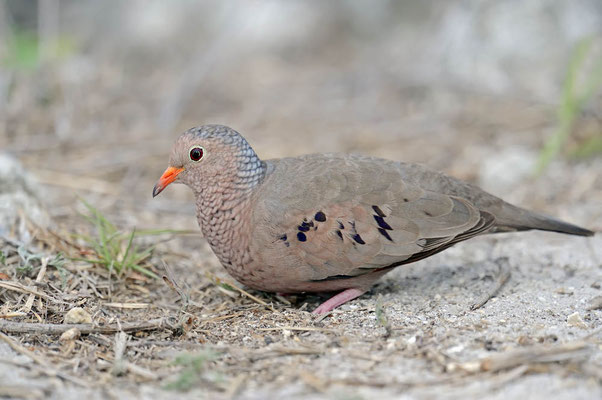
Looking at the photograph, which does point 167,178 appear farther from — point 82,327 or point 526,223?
point 526,223

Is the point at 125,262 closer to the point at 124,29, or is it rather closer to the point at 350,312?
the point at 350,312

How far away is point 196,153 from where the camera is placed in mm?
3727

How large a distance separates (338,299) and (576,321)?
3.99 ft

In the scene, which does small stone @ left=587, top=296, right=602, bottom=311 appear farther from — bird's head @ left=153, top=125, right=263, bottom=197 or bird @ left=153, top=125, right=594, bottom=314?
bird's head @ left=153, top=125, right=263, bottom=197

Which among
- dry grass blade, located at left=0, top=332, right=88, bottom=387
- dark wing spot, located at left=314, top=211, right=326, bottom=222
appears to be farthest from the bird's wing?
dry grass blade, located at left=0, top=332, right=88, bottom=387

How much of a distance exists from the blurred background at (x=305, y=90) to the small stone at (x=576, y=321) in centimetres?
183

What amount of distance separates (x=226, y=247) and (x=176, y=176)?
0.53 meters

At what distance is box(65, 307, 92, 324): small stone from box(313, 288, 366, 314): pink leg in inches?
46.1

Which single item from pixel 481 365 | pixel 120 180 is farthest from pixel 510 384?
pixel 120 180

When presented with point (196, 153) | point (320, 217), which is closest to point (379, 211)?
point (320, 217)

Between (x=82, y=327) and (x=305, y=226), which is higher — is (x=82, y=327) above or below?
below

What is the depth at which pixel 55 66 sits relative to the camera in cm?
688

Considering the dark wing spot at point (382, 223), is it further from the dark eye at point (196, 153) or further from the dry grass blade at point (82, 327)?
the dry grass blade at point (82, 327)

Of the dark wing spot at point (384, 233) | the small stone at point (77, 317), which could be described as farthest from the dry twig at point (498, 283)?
the small stone at point (77, 317)
